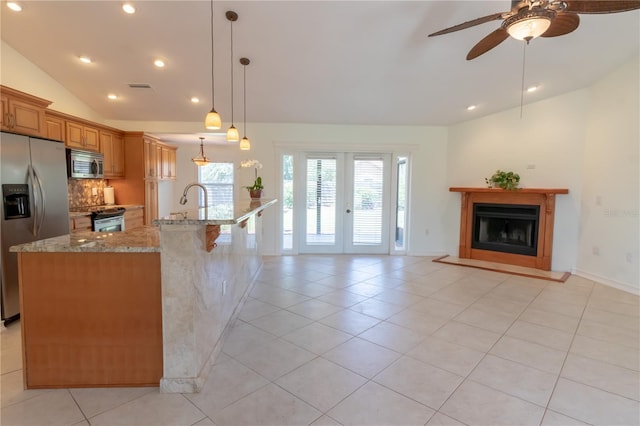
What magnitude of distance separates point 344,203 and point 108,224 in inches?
157

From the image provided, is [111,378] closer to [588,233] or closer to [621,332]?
[621,332]

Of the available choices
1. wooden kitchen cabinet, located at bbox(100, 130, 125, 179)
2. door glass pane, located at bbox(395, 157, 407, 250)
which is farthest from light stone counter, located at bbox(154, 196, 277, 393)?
door glass pane, located at bbox(395, 157, 407, 250)

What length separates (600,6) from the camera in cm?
203

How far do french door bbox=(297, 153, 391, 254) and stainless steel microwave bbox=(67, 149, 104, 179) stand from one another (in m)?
3.31

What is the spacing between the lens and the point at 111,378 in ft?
6.97

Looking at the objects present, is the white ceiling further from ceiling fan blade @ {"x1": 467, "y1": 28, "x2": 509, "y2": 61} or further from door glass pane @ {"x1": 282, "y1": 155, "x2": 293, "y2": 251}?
door glass pane @ {"x1": 282, "y1": 155, "x2": 293, "y2": 251}

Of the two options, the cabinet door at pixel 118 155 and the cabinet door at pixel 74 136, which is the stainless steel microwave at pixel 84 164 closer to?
the cabinet door at pixel 74 136

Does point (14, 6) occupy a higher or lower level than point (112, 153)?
higher

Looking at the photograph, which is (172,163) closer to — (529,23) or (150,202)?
(150,202)

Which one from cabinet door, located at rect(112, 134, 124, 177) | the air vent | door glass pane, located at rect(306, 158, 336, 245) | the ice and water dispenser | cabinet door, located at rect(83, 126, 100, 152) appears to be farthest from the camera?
door glass pane, located at rect(306, 158, 336, 245)

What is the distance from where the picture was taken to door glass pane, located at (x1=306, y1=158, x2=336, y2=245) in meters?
6.25

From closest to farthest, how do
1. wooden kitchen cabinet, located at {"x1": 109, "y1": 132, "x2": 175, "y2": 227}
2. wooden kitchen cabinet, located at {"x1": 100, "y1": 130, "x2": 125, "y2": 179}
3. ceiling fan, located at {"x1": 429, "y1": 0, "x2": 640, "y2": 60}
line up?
ceiling fan, located at {"x1": 429, "y1": 0, "x2": 640, "y2": 60} → wooden kitchen cabinet, located at {"x1": 100, "y1": 130, "x2": 125, "y2": 179} → wooden kitchen cabinet, located at {"x1": 109, "y1": 132, "x2": 175, "y2": 227}

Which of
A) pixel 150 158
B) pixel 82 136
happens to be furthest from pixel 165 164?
pixel 82 136

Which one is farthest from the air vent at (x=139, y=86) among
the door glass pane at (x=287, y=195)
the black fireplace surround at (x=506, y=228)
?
the black fireplace surround at (x=506, y=228)
